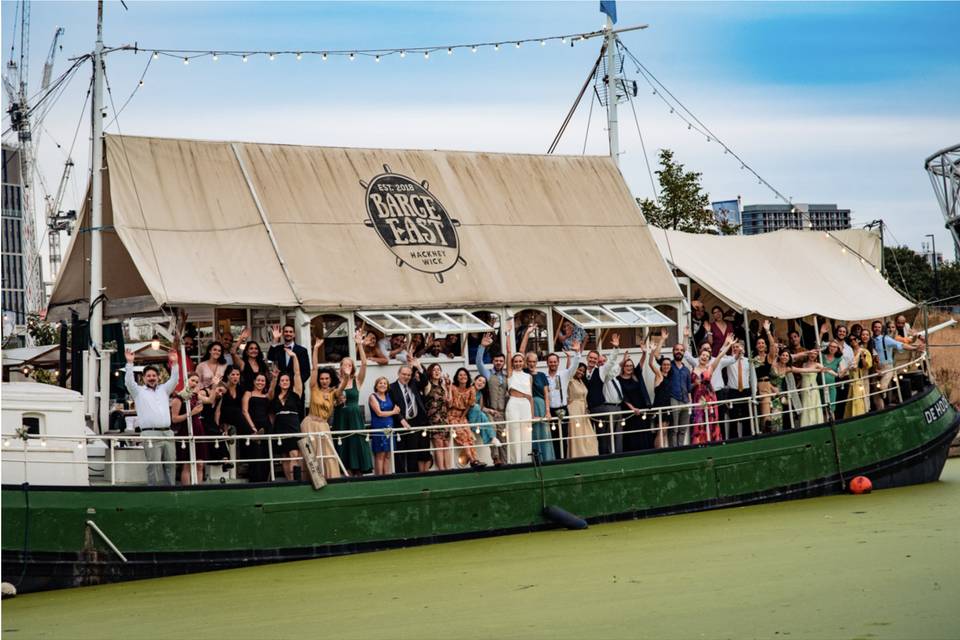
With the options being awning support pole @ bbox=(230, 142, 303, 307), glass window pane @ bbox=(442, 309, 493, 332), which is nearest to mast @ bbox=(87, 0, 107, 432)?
awning support pole @ bbox=(230, 142, 303, 307)

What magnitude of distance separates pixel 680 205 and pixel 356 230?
1787 cm

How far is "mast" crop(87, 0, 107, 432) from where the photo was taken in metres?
17.0

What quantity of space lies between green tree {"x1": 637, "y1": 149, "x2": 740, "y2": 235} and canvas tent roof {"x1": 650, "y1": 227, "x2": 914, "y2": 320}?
29.4 ft

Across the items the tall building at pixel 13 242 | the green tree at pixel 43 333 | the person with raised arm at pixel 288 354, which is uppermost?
the tall building at pixel 13 242

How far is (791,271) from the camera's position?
2478cm

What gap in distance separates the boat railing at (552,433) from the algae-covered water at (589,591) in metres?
1.29

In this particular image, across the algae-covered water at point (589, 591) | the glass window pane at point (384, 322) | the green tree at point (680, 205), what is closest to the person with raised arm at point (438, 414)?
the glass window pane at point (384, 322)

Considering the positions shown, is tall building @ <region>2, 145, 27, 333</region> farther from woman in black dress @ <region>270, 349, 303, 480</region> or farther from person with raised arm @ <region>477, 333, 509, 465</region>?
woman in black dress @ <region>270, 349, 303, 480</region>

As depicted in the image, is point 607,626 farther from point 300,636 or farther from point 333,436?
point 333,436

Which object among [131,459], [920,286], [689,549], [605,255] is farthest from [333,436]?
[920,286]

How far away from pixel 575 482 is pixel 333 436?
318 centimetres

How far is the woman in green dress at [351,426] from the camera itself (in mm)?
16891

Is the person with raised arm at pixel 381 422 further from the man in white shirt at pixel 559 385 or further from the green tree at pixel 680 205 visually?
the green tree at pixel 680 205

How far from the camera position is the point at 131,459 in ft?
53.1
